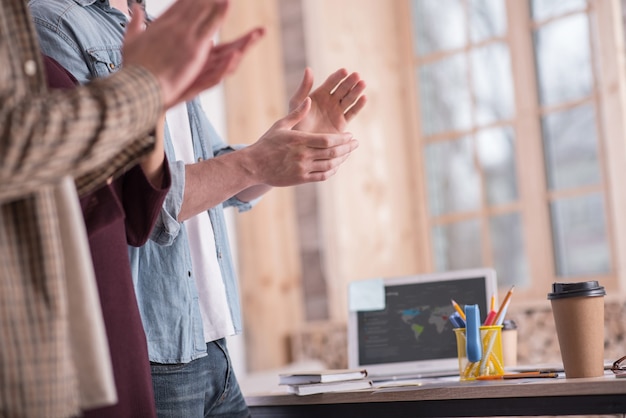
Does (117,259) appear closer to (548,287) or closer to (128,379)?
(128,379)

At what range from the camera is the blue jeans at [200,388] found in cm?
159

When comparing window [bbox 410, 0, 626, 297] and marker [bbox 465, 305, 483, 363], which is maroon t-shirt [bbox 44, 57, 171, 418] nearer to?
marker [bbox 465, 305, 483, 363]

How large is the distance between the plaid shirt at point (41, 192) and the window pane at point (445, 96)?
3657mm

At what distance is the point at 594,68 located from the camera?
13.3 ft

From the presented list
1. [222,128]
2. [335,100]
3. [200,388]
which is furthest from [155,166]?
[222,128]

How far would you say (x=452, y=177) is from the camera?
457 cm

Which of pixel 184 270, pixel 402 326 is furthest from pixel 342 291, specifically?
pixel 184 270

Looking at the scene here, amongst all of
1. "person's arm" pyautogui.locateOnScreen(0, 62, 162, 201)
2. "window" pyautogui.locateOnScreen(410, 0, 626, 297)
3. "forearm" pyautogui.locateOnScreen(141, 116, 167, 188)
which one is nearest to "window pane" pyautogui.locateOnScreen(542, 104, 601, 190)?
"window" pyautogui.locateOnScreen(410, 0, 626, 297)

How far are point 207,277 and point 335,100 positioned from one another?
464 mm

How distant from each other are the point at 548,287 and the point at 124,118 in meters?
3.44

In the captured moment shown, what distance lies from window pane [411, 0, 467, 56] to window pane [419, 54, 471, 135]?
0.09m

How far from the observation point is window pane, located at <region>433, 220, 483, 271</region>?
4465 millimetres

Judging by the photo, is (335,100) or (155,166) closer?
(155,166)

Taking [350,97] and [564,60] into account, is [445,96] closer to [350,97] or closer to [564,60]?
[564,60]
